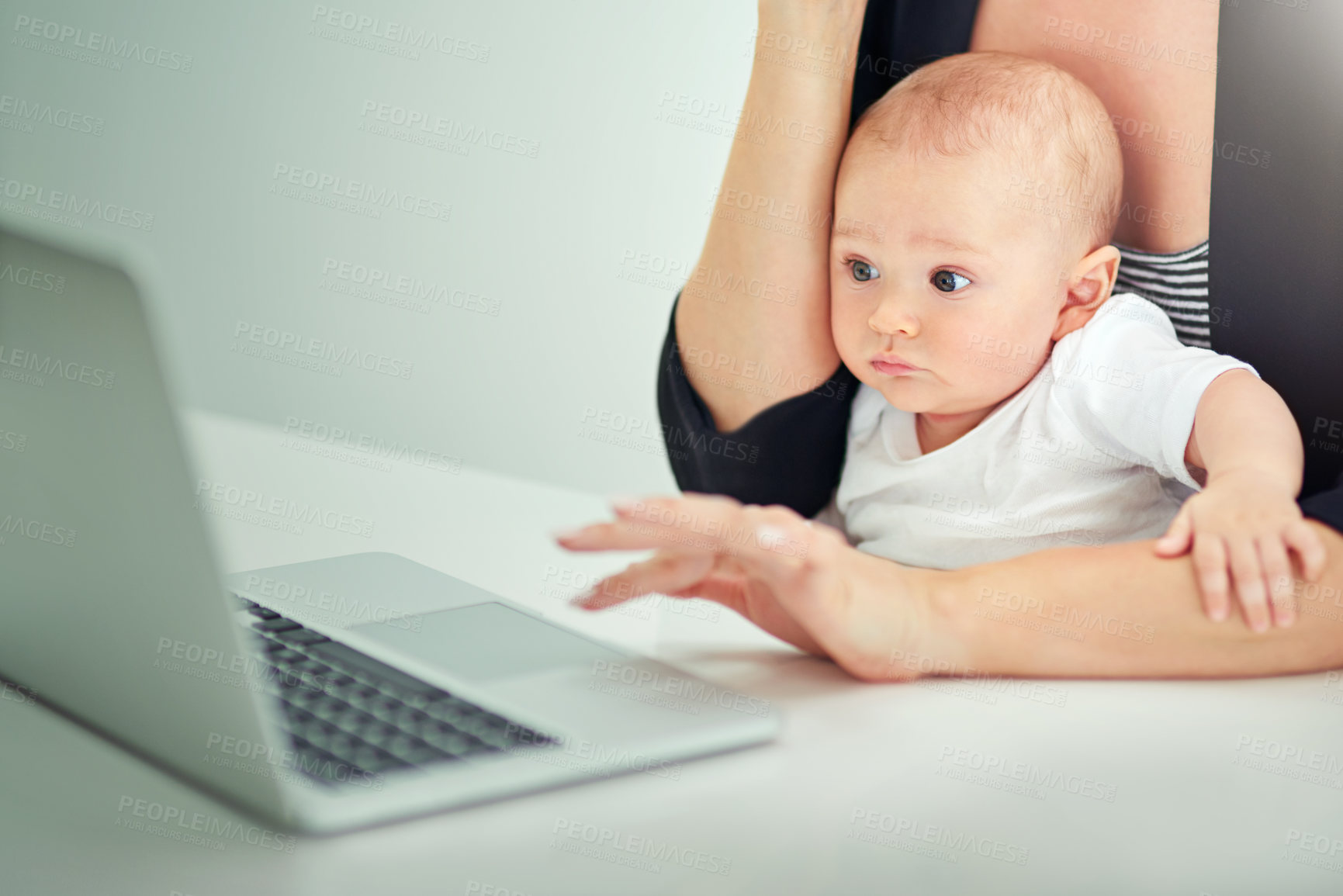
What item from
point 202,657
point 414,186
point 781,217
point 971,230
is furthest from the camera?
point 414,186

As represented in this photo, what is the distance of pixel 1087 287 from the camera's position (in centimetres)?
106

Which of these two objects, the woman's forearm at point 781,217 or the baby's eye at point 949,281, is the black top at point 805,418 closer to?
the woman's forearm at point 781,217

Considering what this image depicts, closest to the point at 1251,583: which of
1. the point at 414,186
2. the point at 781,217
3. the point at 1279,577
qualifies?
the point at 1279,577

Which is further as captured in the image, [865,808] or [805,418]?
[805,418]

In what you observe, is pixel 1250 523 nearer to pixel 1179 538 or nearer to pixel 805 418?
pixel 1179 538

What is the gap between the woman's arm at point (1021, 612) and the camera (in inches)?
30.6

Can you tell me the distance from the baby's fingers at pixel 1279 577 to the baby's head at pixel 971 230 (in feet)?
0.99

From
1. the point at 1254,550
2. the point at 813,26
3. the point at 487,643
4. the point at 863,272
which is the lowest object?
the point at 487,643

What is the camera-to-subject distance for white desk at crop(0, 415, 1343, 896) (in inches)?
20.5

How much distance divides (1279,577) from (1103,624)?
109 millimetres

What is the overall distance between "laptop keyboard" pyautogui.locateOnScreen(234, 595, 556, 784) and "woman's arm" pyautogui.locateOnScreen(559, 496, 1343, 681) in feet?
0.59

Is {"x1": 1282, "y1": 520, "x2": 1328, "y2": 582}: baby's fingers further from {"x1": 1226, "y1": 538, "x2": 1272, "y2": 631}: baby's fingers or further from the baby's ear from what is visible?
the baby's ear

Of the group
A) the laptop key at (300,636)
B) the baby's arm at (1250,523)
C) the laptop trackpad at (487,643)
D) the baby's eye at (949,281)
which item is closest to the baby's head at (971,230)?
the baby's eye at (949,281)

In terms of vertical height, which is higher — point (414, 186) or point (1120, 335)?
point (1120, 335)
